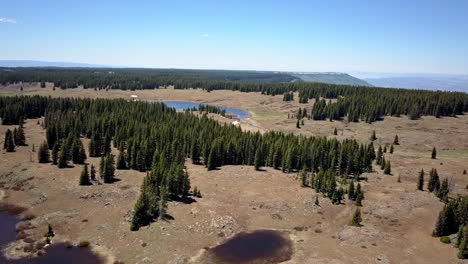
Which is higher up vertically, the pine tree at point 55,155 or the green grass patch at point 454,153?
the green grass patch at point 454,153

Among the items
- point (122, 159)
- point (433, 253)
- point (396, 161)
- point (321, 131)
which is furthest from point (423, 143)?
point (122, 159)

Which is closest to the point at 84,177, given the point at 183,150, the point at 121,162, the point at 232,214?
the point at 121,162

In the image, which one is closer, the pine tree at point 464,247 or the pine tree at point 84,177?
the pine tree at point 464,247

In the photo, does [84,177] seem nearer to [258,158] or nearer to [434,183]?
[258,158]

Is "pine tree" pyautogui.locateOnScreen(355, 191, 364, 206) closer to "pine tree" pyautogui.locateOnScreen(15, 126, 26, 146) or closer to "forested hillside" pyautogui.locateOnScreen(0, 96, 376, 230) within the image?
"forested hillside" pyautogui.locateOnScreen(0, 96, 376, 230)

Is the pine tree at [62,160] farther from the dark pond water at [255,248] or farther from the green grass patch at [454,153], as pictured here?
the green grass patch at [454,153]

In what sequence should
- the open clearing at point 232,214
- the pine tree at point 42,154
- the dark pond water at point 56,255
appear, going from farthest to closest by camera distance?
the pine tree at point 42,154 → the open clearing at point 232,214 → the dark pond water at point 56,255

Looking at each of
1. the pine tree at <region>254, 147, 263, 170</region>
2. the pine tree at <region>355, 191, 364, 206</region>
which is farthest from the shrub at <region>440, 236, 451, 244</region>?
the pine tree at <region>254, 147, 263, 170</region>

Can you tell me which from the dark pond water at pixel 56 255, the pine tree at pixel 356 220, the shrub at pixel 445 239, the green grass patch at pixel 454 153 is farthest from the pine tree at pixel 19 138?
the green grass patch at pixel 454 153

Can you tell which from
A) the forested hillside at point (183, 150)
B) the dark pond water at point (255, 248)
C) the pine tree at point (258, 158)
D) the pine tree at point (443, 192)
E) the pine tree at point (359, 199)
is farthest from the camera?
the pine tree at point (258, 158)

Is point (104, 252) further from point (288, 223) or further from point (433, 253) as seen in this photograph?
point (433, 253)
